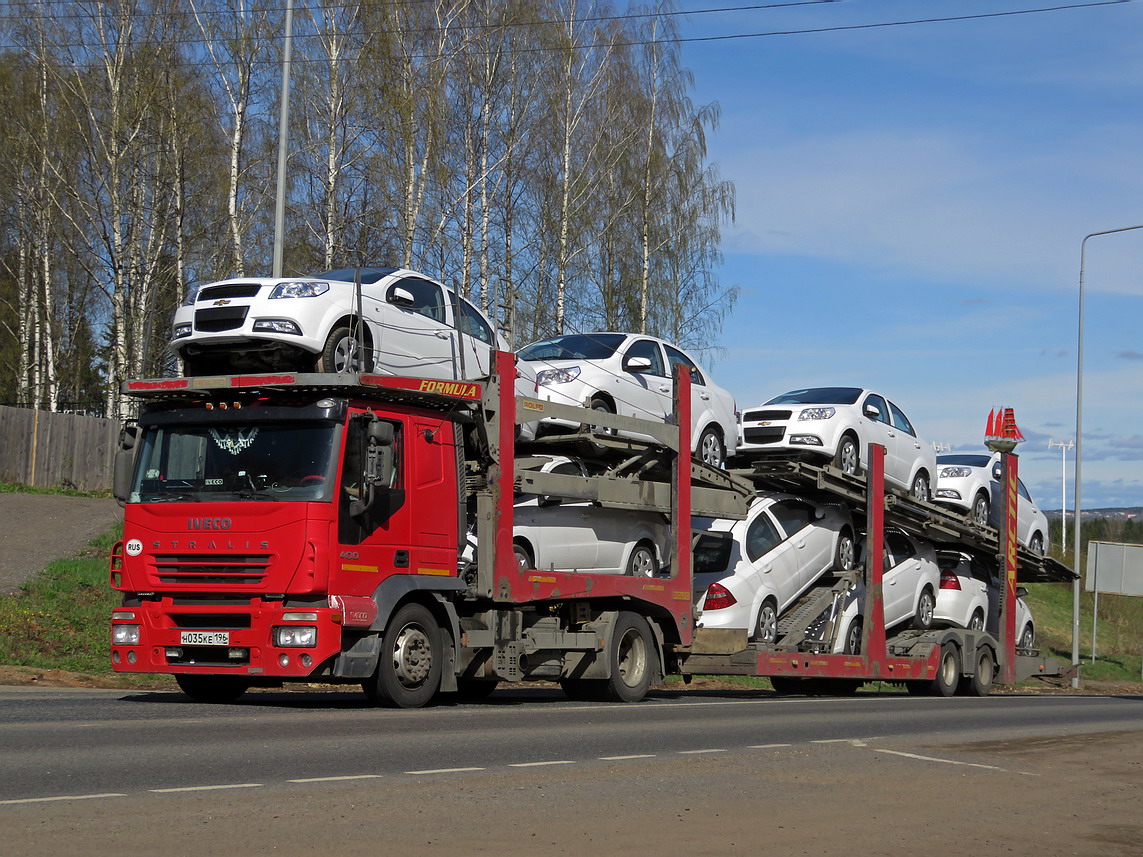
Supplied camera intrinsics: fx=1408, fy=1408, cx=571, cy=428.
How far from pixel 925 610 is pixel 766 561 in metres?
4.86

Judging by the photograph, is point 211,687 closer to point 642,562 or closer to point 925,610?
point 642,562

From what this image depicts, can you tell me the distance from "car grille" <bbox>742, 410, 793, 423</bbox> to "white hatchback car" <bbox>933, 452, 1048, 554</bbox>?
160 inches

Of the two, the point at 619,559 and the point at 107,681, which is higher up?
the point at 619,559

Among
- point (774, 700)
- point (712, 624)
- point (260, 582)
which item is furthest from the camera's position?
point (774, 700)

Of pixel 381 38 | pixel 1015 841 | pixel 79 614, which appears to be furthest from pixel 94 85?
pixel 1015 841

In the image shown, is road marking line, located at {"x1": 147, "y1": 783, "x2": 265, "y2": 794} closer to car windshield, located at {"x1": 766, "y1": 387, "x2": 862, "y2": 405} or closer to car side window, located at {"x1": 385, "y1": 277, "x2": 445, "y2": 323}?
car side window, located at {"x1": 385, "y1": 277, "x2": 445, "y2": 323}

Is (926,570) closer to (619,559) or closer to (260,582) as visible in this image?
(619,559)

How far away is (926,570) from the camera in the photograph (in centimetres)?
2045

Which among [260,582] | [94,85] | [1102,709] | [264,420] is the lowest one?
[1102,709]

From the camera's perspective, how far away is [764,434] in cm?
1838

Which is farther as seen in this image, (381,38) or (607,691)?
(381,38)

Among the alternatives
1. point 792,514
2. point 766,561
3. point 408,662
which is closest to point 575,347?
point 766,561

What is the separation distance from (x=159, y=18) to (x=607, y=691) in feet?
78.0

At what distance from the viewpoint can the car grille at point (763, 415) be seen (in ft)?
60.3
